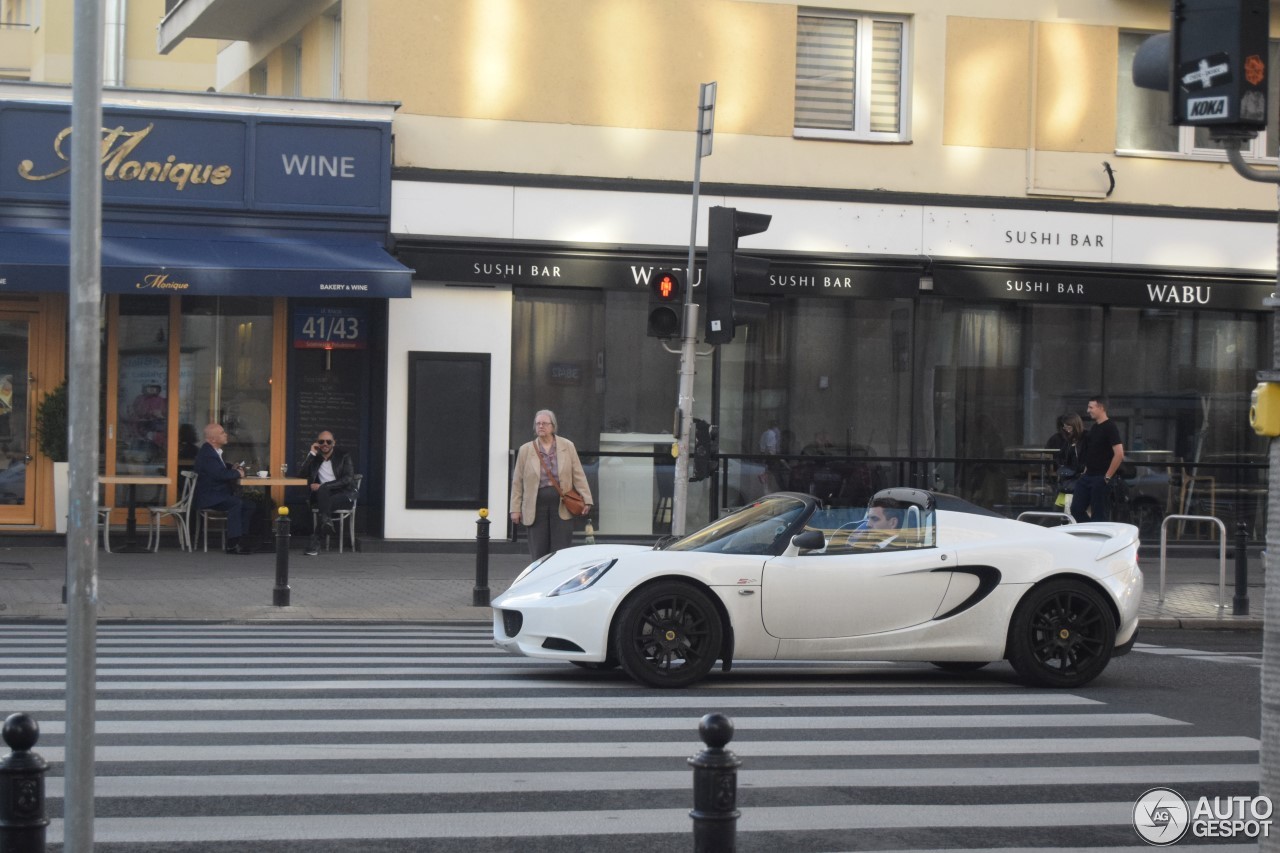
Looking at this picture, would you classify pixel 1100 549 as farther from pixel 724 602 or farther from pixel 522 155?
pixel 522 155

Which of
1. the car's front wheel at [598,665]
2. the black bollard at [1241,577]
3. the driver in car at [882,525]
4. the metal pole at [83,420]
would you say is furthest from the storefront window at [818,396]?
the metal pole at [83,420]

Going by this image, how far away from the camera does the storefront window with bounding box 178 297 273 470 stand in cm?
2059

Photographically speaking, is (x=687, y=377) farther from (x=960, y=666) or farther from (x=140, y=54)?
(x=140, y=54)

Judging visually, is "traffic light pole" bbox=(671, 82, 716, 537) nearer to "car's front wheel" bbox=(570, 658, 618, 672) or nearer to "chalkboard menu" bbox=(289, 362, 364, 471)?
"car's front wheel" bbox=(570, 658, 618, 672)

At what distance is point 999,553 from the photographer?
1060 cm

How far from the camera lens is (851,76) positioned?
2184 cm

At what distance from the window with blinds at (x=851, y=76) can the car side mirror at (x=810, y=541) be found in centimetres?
1203

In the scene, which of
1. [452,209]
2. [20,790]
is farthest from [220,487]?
[20,790]

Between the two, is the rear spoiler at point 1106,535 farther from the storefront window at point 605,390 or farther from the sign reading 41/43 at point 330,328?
the sign reading 41/43 at point 330,328

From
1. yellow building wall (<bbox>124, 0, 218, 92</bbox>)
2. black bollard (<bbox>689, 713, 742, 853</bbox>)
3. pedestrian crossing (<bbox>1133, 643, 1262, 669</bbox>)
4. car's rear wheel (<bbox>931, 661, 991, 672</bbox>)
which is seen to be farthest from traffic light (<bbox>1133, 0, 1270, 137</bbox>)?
yellow building wall (<bbox>124, 0, 218, 92</bbox>)

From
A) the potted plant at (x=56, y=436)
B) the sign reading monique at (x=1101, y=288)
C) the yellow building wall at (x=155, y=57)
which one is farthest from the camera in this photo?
the yellow building wall at (x=155, y=57)

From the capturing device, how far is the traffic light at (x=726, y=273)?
14.8m

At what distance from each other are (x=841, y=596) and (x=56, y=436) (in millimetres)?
12829

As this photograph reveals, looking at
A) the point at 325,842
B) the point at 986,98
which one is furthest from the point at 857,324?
the point at 325,842
